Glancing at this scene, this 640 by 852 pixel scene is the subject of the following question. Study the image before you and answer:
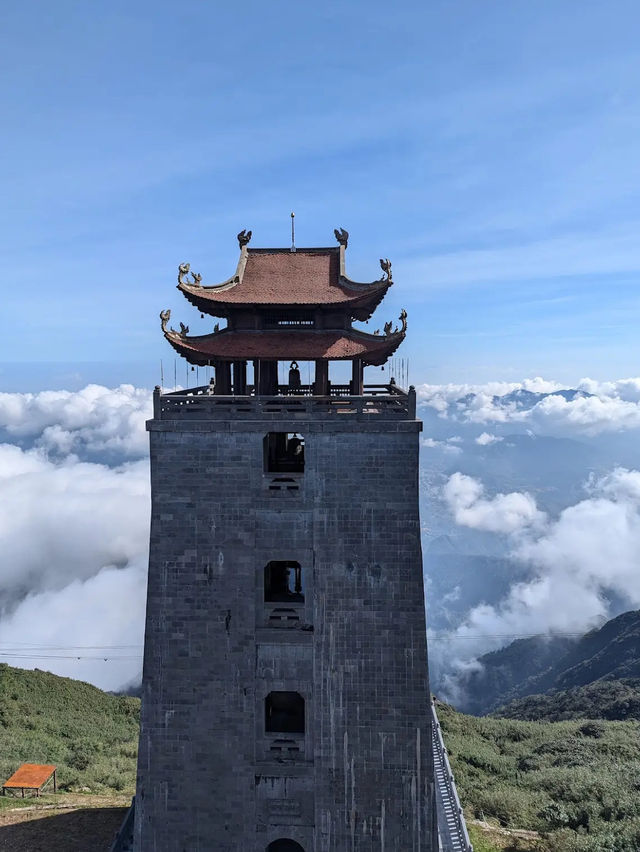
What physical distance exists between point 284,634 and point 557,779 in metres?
22.9

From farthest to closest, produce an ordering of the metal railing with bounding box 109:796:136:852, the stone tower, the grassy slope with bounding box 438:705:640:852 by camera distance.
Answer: the grassy slope with bounding box 438:705:640:852 < the metal railing with bounding box 109:796:136:852 < the stone tower

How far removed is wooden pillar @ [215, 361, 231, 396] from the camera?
2300cm

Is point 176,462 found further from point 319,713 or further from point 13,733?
point 13,733

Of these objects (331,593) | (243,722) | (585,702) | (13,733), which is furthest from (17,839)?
(585,702)

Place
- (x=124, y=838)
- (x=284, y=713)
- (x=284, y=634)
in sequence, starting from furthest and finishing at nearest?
(x=284, y=713), (x=124, y=838), (x=284, y=634)

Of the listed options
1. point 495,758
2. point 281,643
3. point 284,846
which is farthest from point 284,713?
point 495,758

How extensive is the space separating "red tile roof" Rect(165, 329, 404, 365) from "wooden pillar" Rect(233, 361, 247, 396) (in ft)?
7.16

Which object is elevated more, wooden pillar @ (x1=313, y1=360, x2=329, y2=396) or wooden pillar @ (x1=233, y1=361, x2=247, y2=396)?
wooden pillar @ (x1=233, y1=361, x2=247, y2=396)

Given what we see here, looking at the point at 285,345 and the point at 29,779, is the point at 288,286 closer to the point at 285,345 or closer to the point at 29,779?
the point at 285,345

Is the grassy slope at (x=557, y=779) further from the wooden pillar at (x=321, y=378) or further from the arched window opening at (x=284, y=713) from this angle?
the wooden pillar at (x=321, y=378)

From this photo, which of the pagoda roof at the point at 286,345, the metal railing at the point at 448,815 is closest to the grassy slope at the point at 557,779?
the metal railing at the point at 448,815

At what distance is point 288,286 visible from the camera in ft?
75.9

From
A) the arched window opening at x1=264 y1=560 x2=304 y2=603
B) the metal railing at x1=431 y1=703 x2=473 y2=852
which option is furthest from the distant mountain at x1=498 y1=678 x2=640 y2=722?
the arched window opening at x1=264 y1=560 x2=304 y2=603

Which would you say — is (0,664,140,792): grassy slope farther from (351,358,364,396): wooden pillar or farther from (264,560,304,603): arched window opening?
(351,358,364,396): wooden pillar
